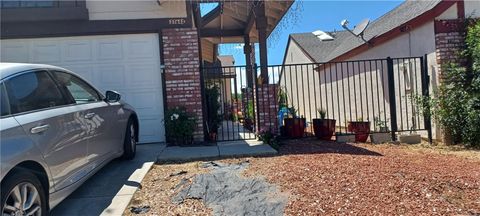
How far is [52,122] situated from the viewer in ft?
11.8

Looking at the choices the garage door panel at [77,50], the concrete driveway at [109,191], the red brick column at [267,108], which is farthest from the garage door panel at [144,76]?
the concrete driveway at [109,191]

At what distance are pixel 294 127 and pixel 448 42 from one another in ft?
11.7

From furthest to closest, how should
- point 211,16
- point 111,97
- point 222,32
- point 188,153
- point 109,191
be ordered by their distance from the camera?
point 222,32 → point 211,16 → point 188,153 → point 111,97 → point 109,191

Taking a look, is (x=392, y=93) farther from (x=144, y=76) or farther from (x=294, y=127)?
(x=144, y=76)

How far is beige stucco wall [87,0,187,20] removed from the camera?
788 cm

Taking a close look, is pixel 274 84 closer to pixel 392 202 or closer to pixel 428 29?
pixel 428 29

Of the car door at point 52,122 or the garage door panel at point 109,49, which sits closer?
the car door at point 52,122

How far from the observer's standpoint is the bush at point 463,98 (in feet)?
25.2

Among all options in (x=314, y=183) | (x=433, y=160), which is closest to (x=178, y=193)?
(x=314, y=183)

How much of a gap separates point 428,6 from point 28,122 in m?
8.38

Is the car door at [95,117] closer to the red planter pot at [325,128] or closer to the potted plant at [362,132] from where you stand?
the red planter pot at [325,128]

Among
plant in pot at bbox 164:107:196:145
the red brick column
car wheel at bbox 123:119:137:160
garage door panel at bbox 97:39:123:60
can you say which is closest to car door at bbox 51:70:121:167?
car wheel at bbox 123:119:137:160

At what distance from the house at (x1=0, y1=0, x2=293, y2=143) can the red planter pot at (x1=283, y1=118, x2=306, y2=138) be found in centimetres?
181

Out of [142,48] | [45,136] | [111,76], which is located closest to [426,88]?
[142,48]
